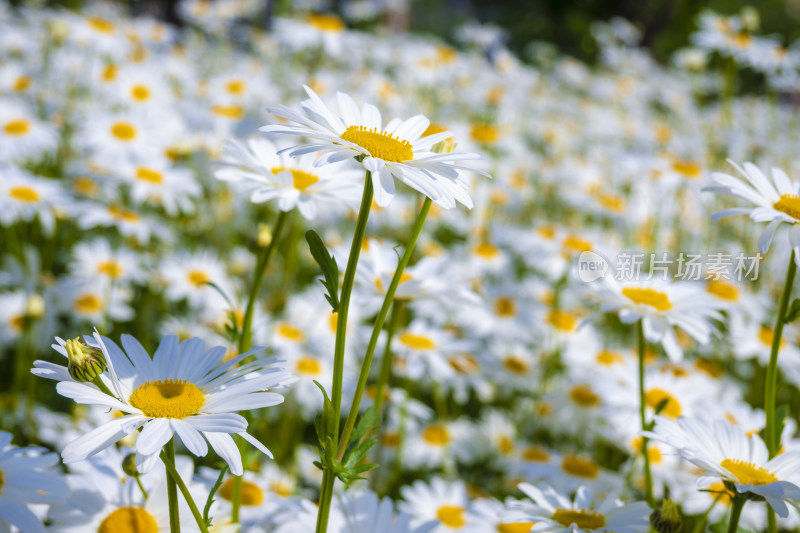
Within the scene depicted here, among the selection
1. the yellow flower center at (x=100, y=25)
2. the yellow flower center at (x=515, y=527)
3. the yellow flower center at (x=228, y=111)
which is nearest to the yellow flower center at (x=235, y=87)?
the yellow flower center at (x=228, y=111)

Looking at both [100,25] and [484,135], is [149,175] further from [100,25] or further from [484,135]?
[100,25]

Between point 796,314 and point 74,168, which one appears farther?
point 74,168

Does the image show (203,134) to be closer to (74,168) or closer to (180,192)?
(74,168)

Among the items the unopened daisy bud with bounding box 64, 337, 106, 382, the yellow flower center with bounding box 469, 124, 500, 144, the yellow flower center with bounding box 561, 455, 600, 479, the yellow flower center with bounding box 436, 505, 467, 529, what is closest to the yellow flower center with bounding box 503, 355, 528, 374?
the yellow flower center with bounding box 561, 455, 600, 479

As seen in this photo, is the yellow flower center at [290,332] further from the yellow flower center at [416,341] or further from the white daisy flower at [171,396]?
the white daisy flower at [171,396]

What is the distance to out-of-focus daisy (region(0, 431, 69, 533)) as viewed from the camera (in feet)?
3.50

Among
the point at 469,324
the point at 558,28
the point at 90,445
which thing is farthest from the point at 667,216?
the point at 558,28

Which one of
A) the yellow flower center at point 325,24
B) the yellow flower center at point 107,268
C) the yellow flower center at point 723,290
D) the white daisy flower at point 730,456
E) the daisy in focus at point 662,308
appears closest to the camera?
the white daisy flower at point 730,456

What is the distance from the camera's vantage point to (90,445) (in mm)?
880

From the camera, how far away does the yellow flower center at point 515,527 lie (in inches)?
64.1

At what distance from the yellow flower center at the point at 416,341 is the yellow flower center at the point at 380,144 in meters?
1.39

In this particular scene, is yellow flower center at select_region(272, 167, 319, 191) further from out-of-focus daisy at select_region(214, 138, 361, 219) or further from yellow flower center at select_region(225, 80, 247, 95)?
yellow flower center at select_region(225, 80, 247, 95)

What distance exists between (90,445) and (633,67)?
26.1ft

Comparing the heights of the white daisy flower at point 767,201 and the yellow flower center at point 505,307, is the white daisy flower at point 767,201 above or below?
above
